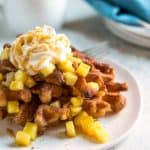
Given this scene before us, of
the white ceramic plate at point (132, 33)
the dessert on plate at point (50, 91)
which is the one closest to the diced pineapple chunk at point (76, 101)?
the dessert on plate at point (50, 91)

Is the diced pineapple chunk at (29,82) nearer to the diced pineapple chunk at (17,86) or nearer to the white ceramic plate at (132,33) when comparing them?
the diced pineapple chunk at (17,86)

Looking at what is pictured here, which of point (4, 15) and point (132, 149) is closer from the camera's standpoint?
point (132, 149)

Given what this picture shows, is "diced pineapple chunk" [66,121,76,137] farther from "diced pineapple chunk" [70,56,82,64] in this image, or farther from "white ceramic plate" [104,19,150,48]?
"white ceramic plate" [104,19,150,48]

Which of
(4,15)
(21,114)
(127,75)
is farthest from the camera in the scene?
(4,15)

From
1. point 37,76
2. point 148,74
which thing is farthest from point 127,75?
point 37,76

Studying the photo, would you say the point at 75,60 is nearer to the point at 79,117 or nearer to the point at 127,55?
the point at 79,117

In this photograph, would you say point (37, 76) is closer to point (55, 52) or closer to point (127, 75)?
point (55, 52)

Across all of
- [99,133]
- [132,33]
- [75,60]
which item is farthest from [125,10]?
[99,133]
